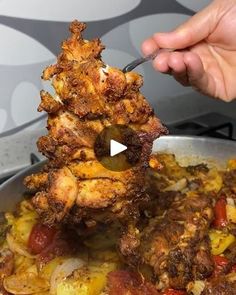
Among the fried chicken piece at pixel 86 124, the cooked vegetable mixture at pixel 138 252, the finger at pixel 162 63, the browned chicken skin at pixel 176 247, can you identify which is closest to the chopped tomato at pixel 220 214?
the cooked vegetable mixture at pixel 138 252

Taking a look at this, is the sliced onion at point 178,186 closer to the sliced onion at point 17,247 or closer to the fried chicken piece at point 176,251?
the fried chicken piece at point 176,251

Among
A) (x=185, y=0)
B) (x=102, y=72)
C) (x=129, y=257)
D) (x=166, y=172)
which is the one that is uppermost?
(x=102, y=72)

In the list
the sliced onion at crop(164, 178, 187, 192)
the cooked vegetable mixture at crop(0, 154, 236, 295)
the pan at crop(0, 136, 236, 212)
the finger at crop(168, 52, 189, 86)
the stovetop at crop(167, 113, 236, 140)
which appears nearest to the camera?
the cooked vegetable mixture at crop(0, 154, 236, 295)

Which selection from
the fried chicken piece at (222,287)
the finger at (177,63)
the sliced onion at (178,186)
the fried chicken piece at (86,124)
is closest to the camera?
the fried chicken piece at (86,124)

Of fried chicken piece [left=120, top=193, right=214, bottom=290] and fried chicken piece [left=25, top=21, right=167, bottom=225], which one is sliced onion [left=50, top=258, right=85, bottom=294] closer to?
fried chicken piece [left=120, top=193, right=214, bottom=290]

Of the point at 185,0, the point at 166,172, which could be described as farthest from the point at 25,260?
the point at 185,0

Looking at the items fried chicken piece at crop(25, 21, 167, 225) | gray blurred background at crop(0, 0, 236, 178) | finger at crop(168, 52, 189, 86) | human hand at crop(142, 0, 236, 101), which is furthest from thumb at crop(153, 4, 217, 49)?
gray blurred background at crop(0, 0, 236, 178)

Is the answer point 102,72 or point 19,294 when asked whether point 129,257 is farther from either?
point 102,72
